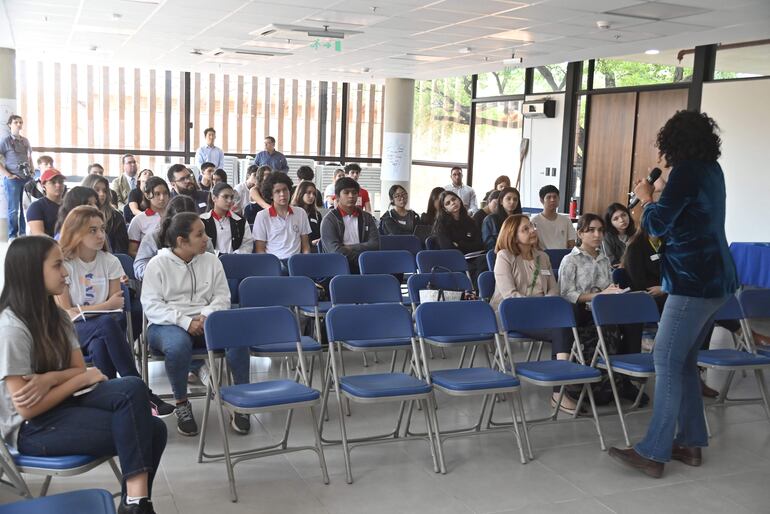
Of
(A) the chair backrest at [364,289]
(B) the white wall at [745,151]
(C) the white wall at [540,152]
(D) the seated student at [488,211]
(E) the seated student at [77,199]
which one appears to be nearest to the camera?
(A) the chair backrest at [364,289]

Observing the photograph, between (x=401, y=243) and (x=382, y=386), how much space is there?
12.7 ft

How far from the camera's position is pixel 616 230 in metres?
6.71

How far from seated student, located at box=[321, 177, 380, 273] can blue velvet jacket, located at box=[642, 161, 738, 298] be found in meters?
3.40

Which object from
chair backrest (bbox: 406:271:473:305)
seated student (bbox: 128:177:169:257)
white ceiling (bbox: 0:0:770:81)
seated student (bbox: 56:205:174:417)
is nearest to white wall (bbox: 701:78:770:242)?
white ceiling (bbox: 0:0:770:81)

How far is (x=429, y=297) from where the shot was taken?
5.55 metres

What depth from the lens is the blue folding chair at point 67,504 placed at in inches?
65.6

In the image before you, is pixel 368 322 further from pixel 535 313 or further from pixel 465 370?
pixel 535 313

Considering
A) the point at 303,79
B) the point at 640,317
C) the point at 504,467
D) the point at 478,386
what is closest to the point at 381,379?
the point at 478,386

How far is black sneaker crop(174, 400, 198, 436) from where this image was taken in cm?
429

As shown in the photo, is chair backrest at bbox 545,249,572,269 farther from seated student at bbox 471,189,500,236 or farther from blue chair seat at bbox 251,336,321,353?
blue chair seat at bbox 251,336,321,353

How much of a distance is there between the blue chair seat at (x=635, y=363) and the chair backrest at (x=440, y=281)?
Answer: 156 cm

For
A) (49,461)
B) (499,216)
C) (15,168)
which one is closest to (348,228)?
(499,216)

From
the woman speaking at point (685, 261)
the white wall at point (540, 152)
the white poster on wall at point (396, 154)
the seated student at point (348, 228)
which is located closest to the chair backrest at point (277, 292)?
the seated student at point (348, 228)

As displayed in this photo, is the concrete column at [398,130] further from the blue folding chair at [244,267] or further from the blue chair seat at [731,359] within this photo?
the blue chair seat at [731,359]
